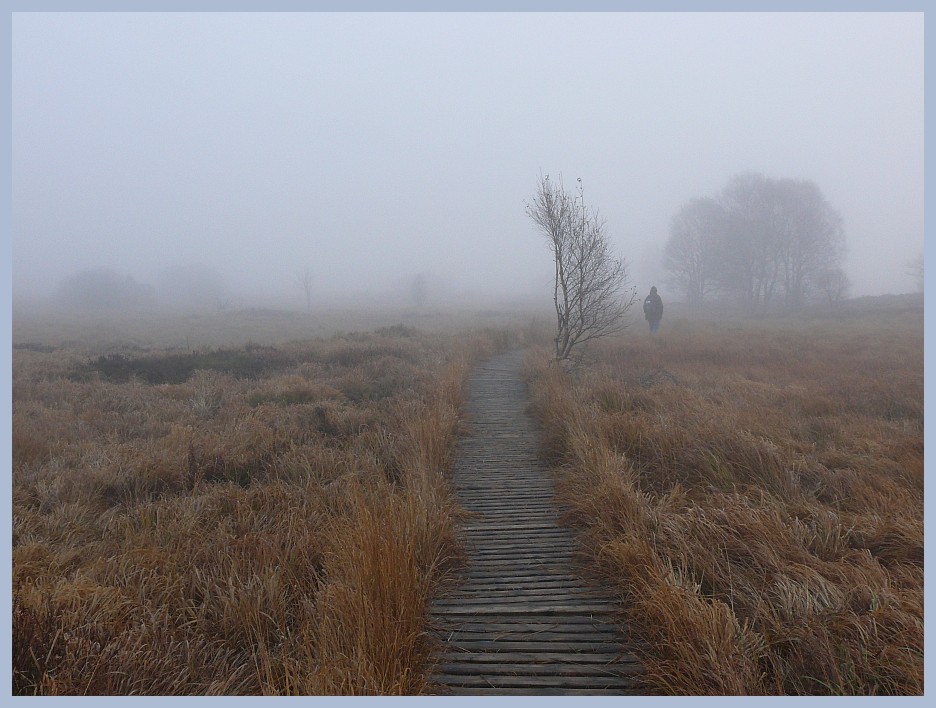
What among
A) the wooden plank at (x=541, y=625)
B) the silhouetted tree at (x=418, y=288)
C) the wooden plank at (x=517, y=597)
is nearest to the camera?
the wooden plank at (x=541, y=625)

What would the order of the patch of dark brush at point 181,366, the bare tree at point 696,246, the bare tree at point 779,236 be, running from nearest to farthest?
the patch of dark brush at point 181,366, the bare tree at point 779,236, the bare tree at point 696,246

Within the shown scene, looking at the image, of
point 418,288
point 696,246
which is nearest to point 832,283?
point 696,246

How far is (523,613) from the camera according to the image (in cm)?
323

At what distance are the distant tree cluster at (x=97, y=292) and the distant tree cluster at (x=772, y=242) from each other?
74849 mm

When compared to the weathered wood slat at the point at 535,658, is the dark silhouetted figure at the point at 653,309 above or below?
above

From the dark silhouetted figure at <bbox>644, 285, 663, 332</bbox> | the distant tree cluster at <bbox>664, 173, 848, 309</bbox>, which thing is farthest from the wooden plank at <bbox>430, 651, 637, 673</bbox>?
the distant tree cluster at <bbox>664, 173, 848, 309</bbox>

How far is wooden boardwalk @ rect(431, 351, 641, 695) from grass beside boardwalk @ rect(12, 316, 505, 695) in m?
0.24

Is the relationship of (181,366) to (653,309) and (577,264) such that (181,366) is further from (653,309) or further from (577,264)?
(653,309)

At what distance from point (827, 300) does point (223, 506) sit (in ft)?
160

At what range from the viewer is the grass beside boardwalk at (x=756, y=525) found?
2473 millimetres

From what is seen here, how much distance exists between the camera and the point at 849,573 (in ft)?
10.3

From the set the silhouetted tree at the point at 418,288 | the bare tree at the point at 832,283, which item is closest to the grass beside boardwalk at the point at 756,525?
the bare tree at the point at 832,283

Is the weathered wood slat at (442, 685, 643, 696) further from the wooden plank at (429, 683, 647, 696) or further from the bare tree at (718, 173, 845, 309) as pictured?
the bare tree at (718, 173, 845, 309)

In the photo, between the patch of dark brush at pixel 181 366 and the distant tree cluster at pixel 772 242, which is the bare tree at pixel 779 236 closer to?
the distant tree cluster at pixel 772 242
